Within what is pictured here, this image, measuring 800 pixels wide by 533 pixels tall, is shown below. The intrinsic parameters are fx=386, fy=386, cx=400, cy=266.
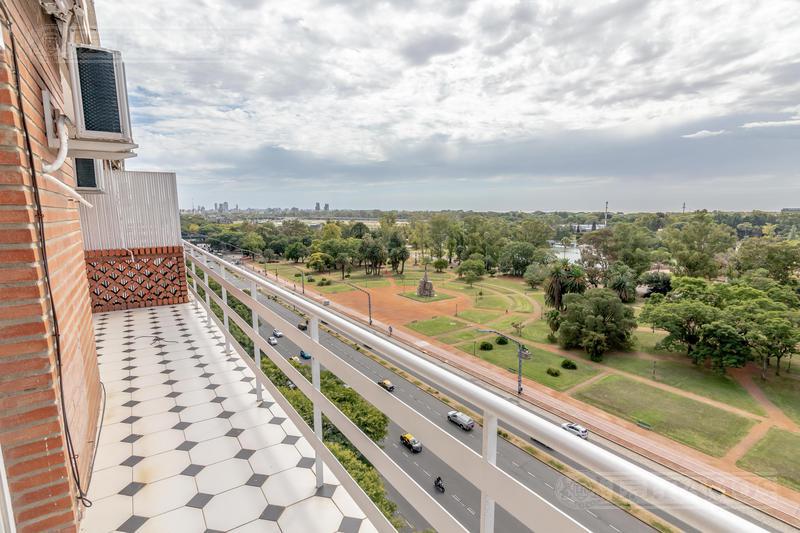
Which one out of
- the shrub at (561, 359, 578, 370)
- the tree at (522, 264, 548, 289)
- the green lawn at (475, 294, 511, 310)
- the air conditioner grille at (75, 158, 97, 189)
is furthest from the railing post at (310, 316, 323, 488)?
the tree at (522, 264, 548, 289)

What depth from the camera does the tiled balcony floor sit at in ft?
6.86

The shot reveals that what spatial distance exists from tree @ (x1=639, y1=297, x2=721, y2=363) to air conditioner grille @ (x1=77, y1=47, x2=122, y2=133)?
741 inches

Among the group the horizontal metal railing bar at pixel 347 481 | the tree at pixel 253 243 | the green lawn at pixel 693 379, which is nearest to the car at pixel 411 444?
the horizontal metal railing bar at pixel 347 481

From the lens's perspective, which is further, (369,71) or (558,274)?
(558,274)

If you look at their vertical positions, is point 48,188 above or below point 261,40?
below

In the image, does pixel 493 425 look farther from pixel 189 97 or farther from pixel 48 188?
pixel 189 97

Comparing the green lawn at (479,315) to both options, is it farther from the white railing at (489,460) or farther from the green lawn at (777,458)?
the white railing at (489,460)

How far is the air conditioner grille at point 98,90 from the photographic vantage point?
223cm

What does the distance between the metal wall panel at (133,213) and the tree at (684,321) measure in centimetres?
1798

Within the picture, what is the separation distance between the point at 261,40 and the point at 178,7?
0.91m

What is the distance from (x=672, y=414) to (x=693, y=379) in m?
3.70

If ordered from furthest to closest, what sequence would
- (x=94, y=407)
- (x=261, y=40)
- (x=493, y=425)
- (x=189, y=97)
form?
(x=189, y=97) → (x=261, y=40) → (x=94, y=407) → (x=493, y=425)

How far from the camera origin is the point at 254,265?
40.3 meters

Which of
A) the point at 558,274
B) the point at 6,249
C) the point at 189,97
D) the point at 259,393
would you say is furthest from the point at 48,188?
the point at 558,274
